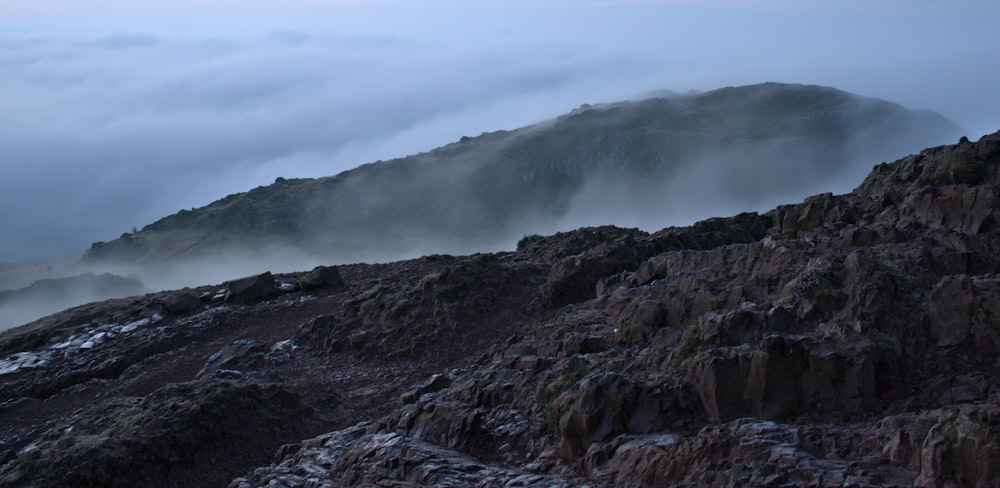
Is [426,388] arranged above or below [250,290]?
below

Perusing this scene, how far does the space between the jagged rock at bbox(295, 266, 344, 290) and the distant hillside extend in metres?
36.0

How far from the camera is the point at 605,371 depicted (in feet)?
34.9

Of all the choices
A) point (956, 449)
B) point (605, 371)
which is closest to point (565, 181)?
point (605, 371)

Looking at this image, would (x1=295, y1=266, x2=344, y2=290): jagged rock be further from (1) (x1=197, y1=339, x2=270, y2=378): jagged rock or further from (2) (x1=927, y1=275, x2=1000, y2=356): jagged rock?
(2) (x1=927, y1=275, x2=1000, y2=356): jagged rock

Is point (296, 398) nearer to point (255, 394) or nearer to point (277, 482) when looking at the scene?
point (255, 394)

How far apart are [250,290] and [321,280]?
2024mm

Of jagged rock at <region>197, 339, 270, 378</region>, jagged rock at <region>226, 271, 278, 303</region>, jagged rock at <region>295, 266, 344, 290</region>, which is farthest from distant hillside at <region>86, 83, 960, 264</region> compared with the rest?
jagged rock at <region>197, 339, 270, 378</region>

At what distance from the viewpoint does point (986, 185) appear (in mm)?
12688

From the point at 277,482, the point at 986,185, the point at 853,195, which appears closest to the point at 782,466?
the point at 277,482

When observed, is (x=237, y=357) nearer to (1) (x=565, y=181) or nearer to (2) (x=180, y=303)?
(2) (x=180, y=303)

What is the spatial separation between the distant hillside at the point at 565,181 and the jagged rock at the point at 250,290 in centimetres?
3684

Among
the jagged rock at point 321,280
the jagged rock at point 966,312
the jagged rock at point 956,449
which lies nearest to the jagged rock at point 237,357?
the jagged rock at point 321,280

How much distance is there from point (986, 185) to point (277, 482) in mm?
11465

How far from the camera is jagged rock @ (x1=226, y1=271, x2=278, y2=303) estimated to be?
2239 cm
